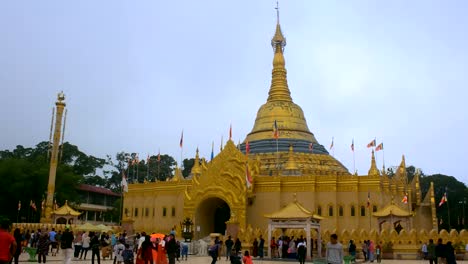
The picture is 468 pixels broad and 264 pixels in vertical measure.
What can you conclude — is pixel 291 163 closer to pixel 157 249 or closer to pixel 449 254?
pixel 157 249

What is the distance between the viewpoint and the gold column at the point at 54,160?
45.4 metres

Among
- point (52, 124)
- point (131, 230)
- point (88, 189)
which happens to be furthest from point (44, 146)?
point (131, 230)

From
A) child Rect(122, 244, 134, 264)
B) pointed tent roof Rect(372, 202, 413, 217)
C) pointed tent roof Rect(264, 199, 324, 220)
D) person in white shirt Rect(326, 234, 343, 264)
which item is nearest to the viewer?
person in white shirt Rect(326, 234, 343, 264)

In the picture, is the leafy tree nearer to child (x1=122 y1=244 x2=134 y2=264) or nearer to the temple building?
the temple building

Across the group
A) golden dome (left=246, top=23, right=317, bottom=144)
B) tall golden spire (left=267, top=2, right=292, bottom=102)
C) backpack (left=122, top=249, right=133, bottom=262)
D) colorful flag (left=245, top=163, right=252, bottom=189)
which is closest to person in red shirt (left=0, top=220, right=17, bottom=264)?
backpack (left=122, top=249, right=133, bottom=262)

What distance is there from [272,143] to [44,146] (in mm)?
51650

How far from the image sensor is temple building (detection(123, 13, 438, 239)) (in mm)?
37969

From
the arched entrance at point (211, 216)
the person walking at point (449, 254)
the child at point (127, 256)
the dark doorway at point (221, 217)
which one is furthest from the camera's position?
the dark doorway at point (221, 217)

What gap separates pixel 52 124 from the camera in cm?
5084

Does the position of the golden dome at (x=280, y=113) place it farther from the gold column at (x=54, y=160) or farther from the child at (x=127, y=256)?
the child at (x=127, y=256)

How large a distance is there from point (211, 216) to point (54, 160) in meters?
15.1

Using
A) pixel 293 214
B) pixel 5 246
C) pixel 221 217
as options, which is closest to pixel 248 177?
pixel 221 217

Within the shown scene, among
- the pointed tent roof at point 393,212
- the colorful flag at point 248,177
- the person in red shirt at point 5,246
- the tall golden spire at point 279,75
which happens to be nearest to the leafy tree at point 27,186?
the tall golden spire at point 279,75

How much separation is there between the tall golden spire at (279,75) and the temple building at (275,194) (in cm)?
405
